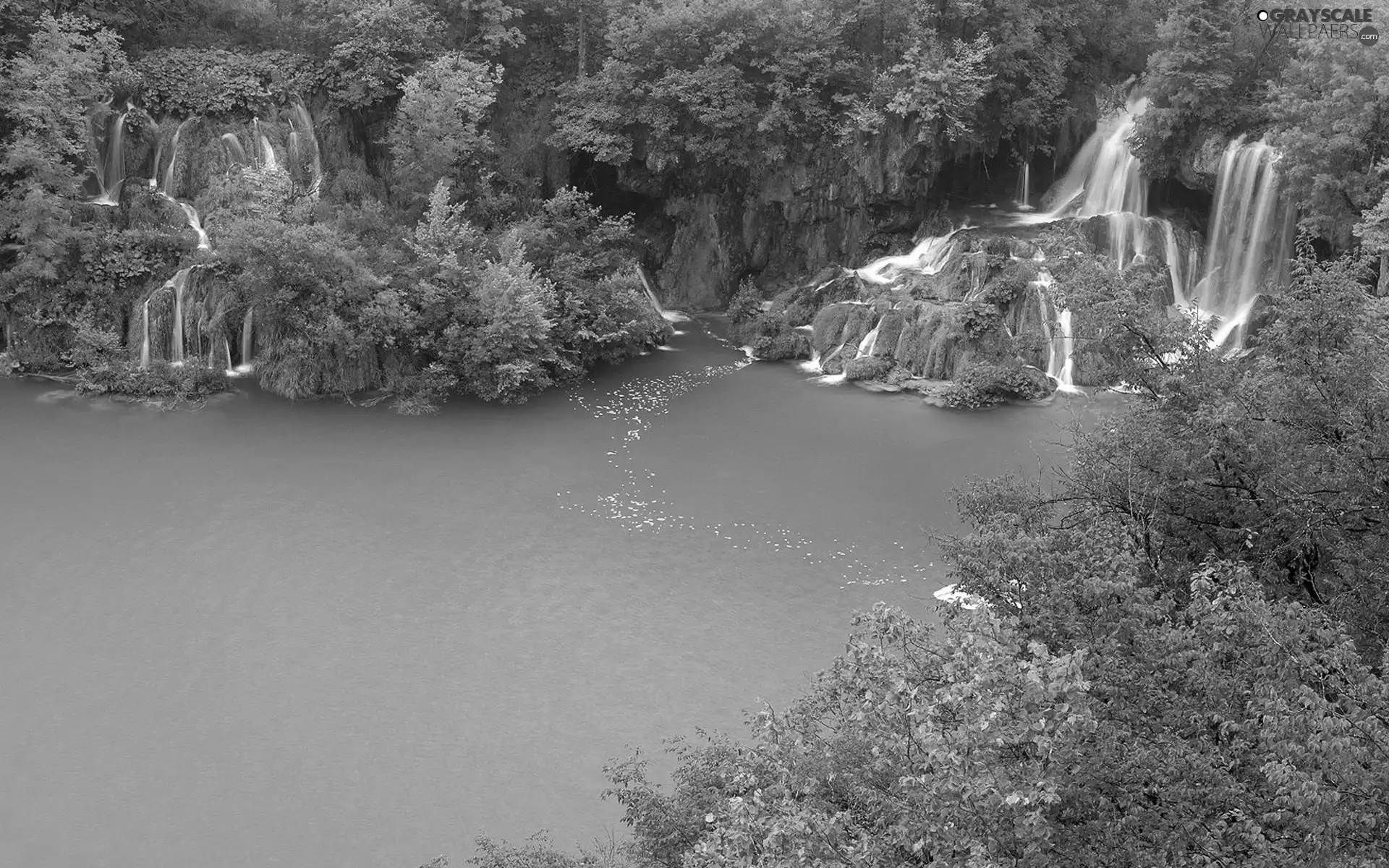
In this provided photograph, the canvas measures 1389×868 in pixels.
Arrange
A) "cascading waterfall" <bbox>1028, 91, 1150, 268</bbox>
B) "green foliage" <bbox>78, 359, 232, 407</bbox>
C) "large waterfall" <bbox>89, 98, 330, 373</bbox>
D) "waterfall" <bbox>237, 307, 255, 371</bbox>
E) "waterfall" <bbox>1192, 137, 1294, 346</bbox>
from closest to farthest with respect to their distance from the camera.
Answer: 1. "green foliage" <bbox>78, 359, 232, 407</bbox>
2. "large waterfall" <bbox>89, 98, 330, 373</bbox>
3. "waterfall" <bbox>237, 307, 255, 371</bbox>
4. "waterfall" <bbox>1192, 137, 1294, 346</bbox>
5. "cascading waterfall" <bbox>1028, 91, 1150, 268</bbox>

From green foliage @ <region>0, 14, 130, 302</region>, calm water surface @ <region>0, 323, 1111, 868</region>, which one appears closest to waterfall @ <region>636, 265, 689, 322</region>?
calm water surface @ <region>0, 323, 1111, 868</region>

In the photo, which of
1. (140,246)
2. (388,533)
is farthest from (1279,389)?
(140,246)

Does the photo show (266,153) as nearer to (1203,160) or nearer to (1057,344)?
(1057,344)

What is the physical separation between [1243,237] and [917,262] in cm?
844

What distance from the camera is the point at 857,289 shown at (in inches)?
1330

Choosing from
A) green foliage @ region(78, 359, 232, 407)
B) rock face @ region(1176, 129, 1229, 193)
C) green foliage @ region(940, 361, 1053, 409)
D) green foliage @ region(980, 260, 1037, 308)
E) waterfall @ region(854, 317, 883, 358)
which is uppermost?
rock face @ region(1176, 129, 1229, 193)

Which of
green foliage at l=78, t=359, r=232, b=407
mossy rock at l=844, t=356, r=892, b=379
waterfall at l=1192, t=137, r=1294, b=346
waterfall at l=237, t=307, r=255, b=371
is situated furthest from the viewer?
mossy rock at l=844, t=356, r=892, b=379

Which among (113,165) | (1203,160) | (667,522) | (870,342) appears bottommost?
(667,522)

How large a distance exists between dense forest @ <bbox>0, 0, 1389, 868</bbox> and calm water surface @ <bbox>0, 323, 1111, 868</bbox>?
1.67 meters

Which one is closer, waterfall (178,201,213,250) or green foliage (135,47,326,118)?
waterfall (178,201,213,250)

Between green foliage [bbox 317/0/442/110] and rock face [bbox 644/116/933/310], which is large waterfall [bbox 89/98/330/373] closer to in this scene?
green foliage [bbox 317/0/442/110]

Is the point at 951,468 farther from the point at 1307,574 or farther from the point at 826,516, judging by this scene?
the point at 1307,574

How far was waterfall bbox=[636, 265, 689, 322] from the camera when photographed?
3569 cm

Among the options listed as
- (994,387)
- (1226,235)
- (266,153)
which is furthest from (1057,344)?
(266,153)
